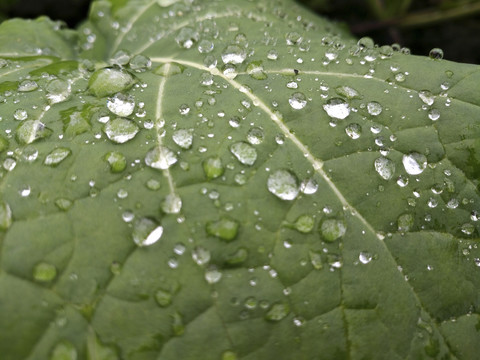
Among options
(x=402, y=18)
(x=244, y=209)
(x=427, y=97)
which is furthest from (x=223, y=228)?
(x=402, y=18)

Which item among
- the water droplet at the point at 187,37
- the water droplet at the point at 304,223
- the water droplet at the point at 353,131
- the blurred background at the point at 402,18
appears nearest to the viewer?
the water droplet at the point at 304,223

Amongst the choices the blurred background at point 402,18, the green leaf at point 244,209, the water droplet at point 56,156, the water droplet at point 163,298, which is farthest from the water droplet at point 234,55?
the blurred background at point 402,18

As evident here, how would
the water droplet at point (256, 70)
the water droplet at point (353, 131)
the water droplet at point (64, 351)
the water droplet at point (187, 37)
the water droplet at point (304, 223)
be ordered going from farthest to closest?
the water droplet at point (187, 37) < the water droplet at point (256, 70) < the water droplet at point (353, 131) < the water droplet at point (304, 223) < the water droplet at point (64, 351)

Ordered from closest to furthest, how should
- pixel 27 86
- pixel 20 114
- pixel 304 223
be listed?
1. pixel 304 223
2. pixel 20 114
3. pixel 27 86

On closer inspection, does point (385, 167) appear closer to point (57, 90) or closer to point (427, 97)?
point (427, 97)

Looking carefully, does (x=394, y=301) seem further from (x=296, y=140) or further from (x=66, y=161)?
(x=66, y=161)

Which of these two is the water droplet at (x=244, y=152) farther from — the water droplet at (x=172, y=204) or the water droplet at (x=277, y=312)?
the water droplet at (x=277, y=312)

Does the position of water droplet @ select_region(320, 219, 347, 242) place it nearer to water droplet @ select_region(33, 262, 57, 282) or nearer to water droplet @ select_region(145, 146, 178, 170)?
water droplet @ select_region(145, 146, 178, 170)
